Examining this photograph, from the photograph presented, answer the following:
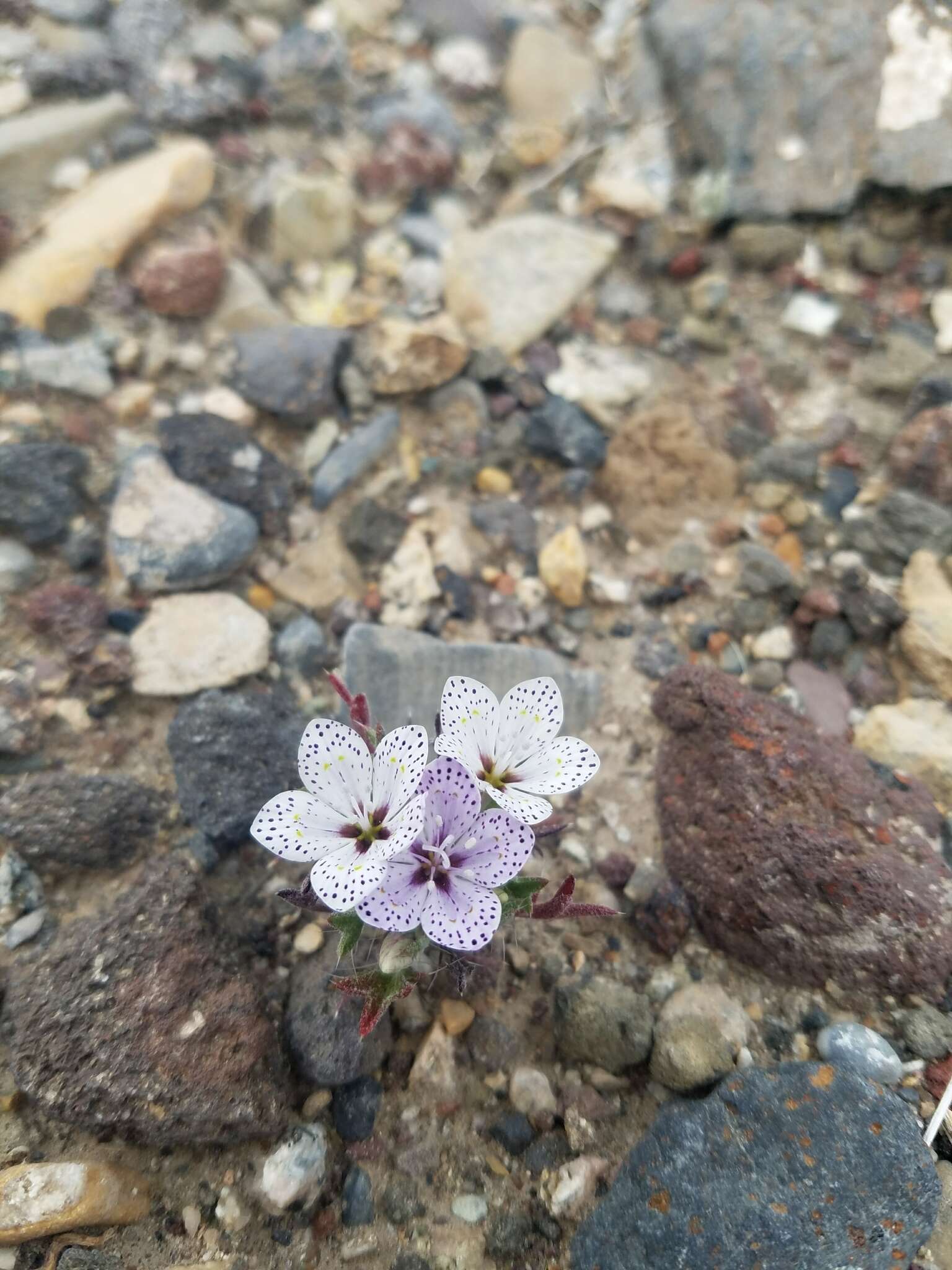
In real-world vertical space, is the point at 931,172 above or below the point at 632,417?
above

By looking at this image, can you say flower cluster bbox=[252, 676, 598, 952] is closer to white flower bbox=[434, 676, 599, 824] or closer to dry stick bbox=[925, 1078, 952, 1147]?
white flower bbox=[434, 676, 599, 824]

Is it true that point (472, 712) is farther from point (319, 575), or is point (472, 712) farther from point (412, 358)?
point (412, 358)

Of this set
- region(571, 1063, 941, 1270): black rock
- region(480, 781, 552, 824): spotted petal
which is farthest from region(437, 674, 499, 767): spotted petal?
region(571, 1063, 941, 1270): black rock

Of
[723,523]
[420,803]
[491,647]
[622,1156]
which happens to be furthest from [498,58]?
[622,1156]

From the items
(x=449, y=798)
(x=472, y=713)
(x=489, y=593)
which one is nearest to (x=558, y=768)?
(x=472, y=713)

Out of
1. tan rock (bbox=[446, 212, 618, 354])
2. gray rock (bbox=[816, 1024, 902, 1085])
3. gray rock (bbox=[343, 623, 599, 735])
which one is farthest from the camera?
tan rock (bbox=[446, 212, 618, 354])

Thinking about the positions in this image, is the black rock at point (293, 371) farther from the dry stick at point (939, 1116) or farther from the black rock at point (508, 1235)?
the dry stick at point (939, 1116)

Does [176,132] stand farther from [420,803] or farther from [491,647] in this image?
[420,803]
